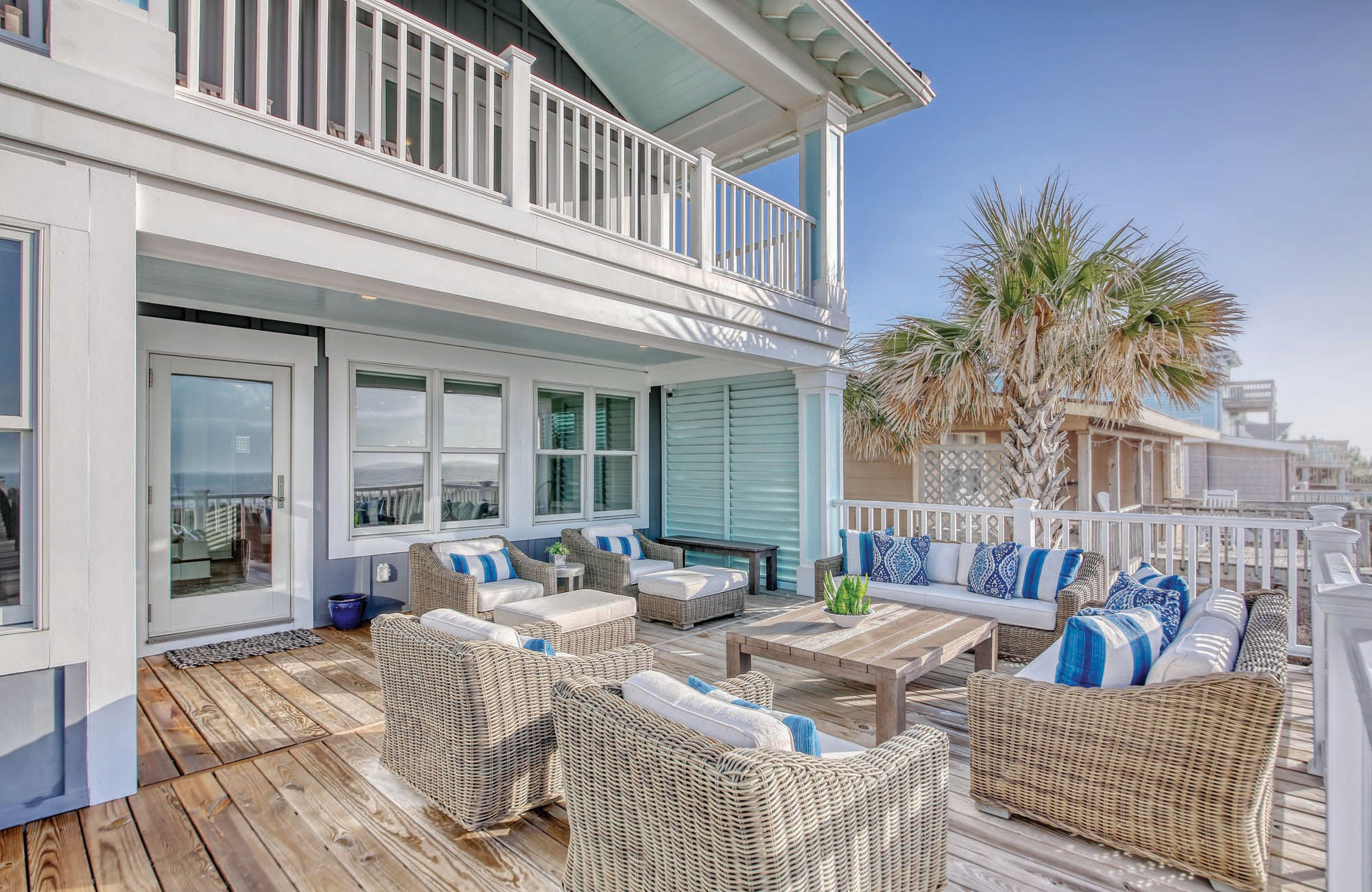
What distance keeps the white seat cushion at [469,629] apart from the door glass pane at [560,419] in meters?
4.10

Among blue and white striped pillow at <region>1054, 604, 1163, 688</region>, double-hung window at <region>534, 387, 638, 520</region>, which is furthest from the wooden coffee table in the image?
double-hung window at <region>534, 387, 638, 520</region>

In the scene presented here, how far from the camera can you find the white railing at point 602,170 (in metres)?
4.06

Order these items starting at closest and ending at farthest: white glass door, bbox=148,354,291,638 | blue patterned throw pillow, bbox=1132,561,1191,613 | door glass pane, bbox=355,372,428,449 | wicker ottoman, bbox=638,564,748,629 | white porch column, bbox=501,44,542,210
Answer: blue patterned throw pillow, bbox=1132,561,1191,613
white porch column, bbox=501,44,542,210
white glass door, bbox=148,354,291,638
wicker ottoman, bbox=638,564,748,629
door glass pane, bbox=355,372,428,449

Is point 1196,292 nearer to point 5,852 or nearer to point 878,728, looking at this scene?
point 878,728

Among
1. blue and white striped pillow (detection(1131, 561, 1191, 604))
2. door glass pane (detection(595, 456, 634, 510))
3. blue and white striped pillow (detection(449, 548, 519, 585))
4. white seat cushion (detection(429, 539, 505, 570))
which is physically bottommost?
blue and white striped pillow (detection(449, 548, 519, 585))

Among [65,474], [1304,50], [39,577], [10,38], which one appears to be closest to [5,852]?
[39,577]

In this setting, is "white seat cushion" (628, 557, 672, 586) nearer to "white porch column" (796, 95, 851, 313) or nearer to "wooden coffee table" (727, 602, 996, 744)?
"wooden coffee table" (727, 602, 996, 744)

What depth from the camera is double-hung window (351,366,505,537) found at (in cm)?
564

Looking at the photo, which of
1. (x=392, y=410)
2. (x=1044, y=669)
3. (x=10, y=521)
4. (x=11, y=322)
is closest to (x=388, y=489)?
(x=392, y=410)

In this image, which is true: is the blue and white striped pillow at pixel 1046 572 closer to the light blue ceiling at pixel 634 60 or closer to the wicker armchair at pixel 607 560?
the wicker armchair at pixel 607 560

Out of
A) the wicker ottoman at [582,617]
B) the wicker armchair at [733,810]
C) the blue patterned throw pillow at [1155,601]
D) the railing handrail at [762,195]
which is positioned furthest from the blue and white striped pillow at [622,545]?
the wicker armchair at [733,810]

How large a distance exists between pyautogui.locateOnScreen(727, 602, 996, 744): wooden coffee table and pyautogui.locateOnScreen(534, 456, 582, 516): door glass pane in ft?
11.7

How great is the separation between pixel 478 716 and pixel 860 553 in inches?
146

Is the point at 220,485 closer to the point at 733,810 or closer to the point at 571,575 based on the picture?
the point at 571,575
